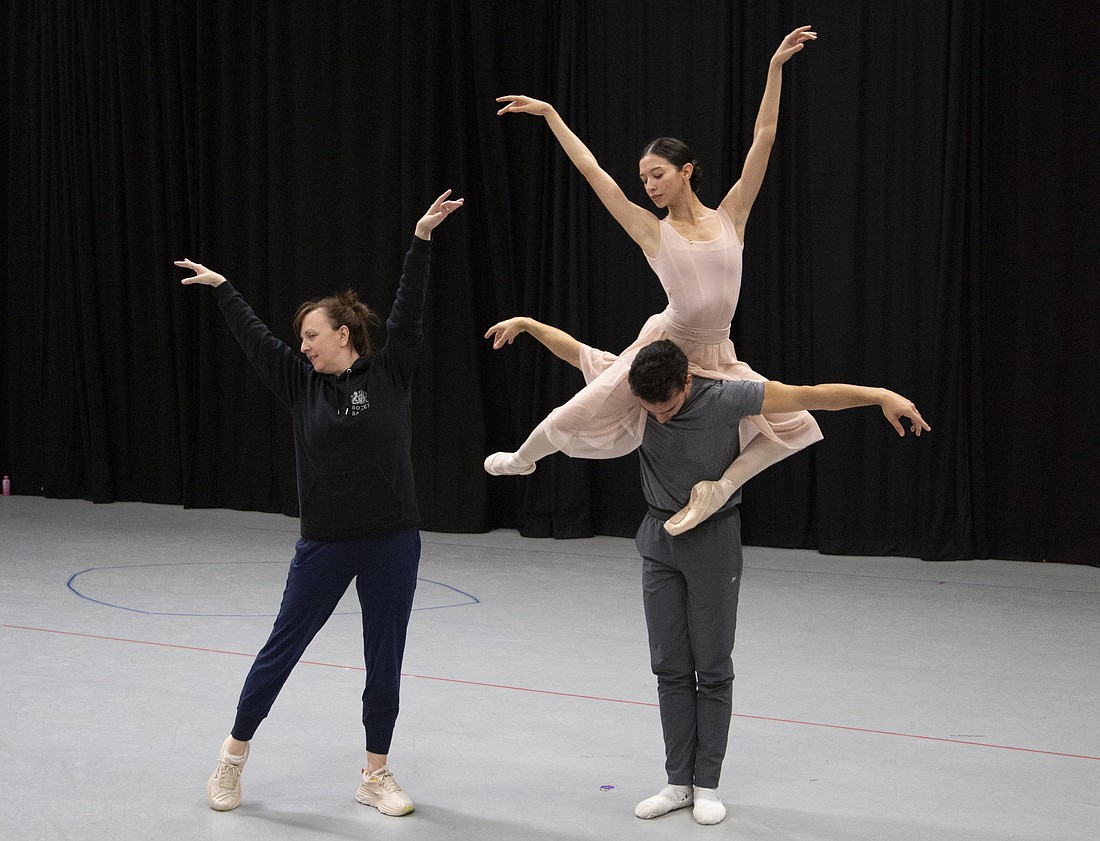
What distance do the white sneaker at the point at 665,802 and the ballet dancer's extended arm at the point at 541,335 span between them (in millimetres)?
1122

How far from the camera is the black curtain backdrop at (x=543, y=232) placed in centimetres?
634

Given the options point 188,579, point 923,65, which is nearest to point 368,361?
point 188,579

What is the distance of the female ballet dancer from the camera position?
3.13m

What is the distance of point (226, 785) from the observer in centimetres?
306

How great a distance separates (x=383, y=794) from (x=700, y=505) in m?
1.07

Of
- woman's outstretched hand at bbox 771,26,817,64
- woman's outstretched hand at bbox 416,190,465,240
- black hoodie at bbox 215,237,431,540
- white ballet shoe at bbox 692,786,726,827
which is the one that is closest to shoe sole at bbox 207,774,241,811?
black hoodie at bbox 215,237,431,540

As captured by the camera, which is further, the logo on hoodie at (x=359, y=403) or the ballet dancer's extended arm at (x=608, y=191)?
the ballet dancer's extended arm at (x=608, y=191)

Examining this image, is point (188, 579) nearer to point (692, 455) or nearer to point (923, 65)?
point (692, 455)

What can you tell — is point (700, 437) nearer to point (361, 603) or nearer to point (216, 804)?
point (361, 603)

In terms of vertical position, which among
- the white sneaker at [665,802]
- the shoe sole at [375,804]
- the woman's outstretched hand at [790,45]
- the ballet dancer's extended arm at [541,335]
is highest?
the woman's outstretched hand at [790,45]

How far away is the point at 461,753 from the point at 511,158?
14.7 ft

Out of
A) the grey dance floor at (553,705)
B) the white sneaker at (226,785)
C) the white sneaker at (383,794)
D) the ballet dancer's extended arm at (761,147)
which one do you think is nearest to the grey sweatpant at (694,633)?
the grey dance floor at (553,705)

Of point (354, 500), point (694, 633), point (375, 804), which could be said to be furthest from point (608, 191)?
point (375, 804)

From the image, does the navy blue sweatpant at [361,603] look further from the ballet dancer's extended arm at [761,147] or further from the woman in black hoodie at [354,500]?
the ballet dancer's extended arm at [761,147]
